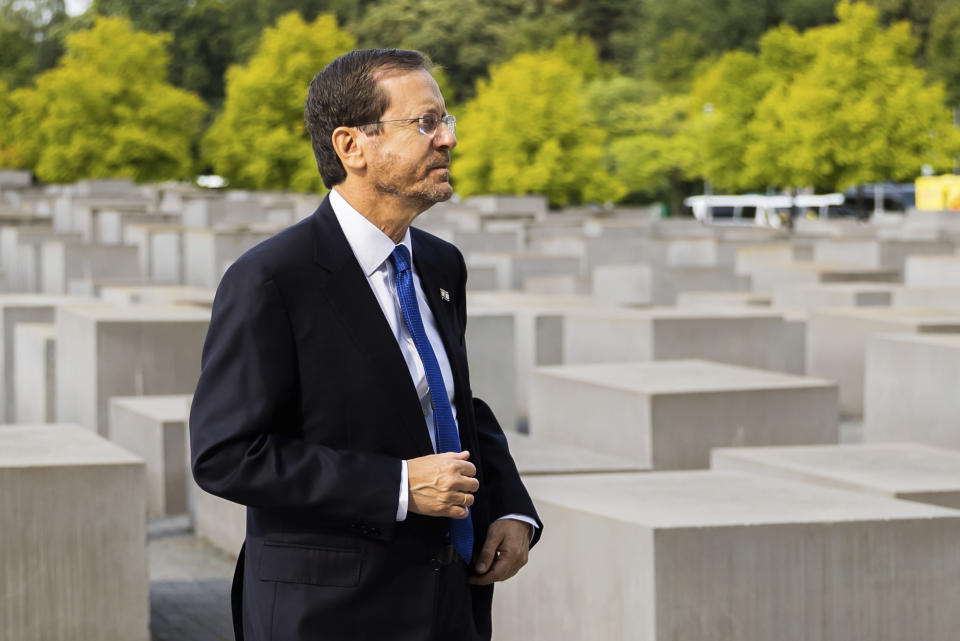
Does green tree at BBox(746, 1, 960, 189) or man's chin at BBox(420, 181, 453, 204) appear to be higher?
→ green tree at BBox(746, 1, 960, 189)

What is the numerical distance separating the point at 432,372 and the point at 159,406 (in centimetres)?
695

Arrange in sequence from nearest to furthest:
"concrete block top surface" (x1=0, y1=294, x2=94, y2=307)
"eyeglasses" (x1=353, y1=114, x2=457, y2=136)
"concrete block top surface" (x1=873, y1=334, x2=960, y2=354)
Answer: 1. "eyeglasses" (x1=353, y1=114, x2=457, y2=136)
2. "concrete block top surface" (x1=873, y1=334, x2=960, y2=354)
3. "concrete block top surface" (x1=0, y1=294, x2=94, y2=307)

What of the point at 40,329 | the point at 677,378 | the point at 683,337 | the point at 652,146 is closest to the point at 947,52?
the point at 652,146

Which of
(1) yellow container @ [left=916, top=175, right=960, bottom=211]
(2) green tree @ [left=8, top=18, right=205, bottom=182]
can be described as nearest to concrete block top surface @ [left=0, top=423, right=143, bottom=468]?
(2) green tree @ [left=8, top=18, right=205, bottom=182]

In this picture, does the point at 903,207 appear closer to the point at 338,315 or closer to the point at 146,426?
the point at 146,426

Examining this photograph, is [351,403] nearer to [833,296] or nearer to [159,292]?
[159,292]

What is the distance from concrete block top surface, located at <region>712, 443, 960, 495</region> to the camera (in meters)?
6.30

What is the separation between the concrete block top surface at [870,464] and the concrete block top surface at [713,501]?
42 cm

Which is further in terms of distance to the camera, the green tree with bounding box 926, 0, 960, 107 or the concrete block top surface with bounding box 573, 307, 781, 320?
the green tree with bounding box 926, 0, 960, 107

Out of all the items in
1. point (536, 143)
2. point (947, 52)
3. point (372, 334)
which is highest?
point (947, 52)

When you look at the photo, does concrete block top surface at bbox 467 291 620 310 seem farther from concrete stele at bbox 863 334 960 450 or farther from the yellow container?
the yellow container

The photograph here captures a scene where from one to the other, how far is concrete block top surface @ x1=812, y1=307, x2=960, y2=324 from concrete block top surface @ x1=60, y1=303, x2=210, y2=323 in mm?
5167

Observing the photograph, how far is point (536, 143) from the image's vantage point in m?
38.4

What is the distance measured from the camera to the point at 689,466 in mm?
8453
